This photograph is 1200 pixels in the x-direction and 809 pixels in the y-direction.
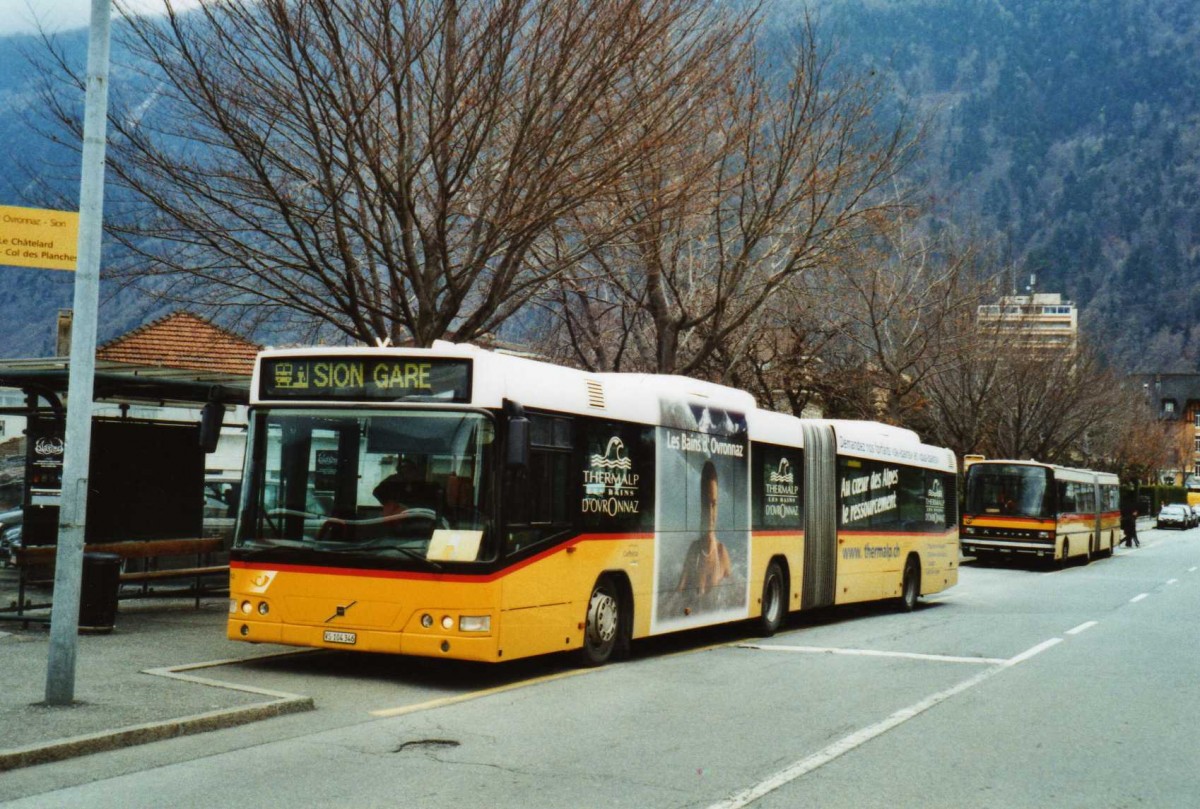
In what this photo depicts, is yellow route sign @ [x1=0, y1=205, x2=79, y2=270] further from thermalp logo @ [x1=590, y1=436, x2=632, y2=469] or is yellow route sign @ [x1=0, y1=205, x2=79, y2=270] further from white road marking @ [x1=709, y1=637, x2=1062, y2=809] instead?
white road marking @ [x1=709, y1=637, x2=1062, y2=809]

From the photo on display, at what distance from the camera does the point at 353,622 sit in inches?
434

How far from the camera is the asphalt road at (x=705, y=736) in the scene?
289 inches

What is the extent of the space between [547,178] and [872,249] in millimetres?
12904

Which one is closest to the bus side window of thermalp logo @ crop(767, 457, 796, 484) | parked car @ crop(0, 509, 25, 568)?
thermalp logo @ crop(767, 457, 796, 484)

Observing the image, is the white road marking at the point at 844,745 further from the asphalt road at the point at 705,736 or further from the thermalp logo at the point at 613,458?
the thermalp logo at the point at 613,458

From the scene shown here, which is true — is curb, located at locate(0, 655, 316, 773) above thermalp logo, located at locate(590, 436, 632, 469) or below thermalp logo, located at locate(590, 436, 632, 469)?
below

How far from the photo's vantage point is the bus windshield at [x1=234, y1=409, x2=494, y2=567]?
1095 centimetres

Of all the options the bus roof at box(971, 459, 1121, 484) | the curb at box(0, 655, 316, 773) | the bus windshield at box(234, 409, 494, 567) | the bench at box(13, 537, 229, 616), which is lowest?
the curb at box(0, 655, 316, 773)

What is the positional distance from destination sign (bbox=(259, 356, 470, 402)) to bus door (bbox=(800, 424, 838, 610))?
26.6 ft

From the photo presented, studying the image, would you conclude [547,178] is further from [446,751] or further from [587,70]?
[446,751]

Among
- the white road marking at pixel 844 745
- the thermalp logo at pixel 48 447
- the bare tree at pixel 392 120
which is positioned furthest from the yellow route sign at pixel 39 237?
the thermalp logo at pixel 48 447

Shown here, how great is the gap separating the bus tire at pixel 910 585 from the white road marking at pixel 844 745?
832cm

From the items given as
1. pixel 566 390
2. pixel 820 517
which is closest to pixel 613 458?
pixel 566 390

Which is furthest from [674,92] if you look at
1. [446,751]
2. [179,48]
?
[446,751]
